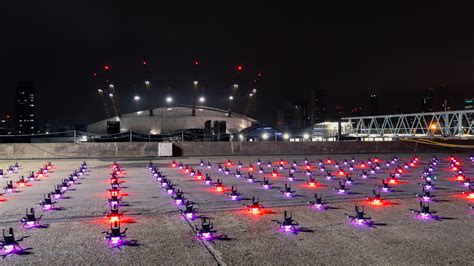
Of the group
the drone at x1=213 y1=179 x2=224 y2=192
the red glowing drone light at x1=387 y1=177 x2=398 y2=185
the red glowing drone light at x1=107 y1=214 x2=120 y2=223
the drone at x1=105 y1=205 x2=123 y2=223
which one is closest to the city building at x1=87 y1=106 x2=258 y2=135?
the red glowing drone light at x1=387 y1=177 x2=398 y2=185

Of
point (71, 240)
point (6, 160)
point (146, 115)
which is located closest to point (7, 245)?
point (71, 240)

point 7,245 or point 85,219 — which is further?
point 85,219

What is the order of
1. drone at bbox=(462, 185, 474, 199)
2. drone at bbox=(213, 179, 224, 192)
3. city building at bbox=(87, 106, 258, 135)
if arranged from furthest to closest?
city building at bbox=(87, 106, 258, 135) → drone at bbox=(213, 179, 224, 192) → drone at bbox=(462, 185, 474, 199)

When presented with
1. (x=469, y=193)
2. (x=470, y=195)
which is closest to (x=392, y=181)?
(x=469, y=193)

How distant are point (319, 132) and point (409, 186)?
1647 inches

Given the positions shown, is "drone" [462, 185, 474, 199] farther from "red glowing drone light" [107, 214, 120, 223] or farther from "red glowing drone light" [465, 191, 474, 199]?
"red glowing drone light" [107, 214, 120, 223]

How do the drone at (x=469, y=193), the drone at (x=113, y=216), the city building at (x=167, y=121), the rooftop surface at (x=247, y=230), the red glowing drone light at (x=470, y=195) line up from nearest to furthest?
1. the rooftop surface at (x=247, y=230)
2. the drone at (x=113, y=216)
3. the red glowing drone light at (x=470, y=195)
4. the drone at (x=469, y=193)
5. the city building at (x=167, y=121)

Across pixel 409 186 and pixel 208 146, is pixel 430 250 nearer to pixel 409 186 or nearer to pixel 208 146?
pixel 409 186

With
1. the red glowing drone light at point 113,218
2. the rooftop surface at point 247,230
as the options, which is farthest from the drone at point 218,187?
the red glowing drone light at point 113,218

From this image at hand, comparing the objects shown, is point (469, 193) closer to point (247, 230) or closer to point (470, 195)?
point (470, 195)

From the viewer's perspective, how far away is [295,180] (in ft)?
50.6

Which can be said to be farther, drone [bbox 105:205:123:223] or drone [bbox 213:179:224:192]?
drone [bbox 213:179:224:192]

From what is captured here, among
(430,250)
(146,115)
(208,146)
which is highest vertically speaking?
(146,115)

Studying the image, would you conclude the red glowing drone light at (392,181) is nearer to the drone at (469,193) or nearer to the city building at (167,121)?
the drone at (469,193)
